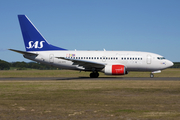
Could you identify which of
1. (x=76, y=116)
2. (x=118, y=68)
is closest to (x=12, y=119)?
(x=76, y=116)

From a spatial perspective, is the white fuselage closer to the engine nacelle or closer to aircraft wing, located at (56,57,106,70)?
aircraft wing, located at (56,57,106,70)

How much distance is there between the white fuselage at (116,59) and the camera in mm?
33844

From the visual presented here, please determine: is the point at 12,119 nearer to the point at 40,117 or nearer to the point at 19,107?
the point at 40,117

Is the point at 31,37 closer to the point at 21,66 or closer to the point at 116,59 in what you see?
the point at 116,59

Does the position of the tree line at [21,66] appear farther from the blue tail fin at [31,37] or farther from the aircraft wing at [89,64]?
the aircraft wing at [89,64]

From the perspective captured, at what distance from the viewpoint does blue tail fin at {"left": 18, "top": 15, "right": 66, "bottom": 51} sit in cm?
3584

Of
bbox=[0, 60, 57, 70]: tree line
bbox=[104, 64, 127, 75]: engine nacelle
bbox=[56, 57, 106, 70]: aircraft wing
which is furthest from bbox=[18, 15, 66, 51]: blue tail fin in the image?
bbox=[0, 60, 57, 70]: tree line

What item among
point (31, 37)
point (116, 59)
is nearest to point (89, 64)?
point (116, 59)

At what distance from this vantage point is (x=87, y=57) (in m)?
35.0

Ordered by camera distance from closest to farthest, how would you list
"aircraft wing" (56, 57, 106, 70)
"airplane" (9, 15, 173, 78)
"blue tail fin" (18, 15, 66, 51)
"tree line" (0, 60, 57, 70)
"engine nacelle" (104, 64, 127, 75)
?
"engine nacelle" (104, 64, 127, 75) < "aircraft wing" (56, 57, 106, 70) < "airplane" (9, 15, 173, 78) < "blue tail fin" (18, 15, 66, 51) < "tree line" (0, 60, 57, 70)

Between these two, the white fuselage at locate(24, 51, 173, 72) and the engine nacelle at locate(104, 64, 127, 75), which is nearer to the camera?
the engine nacelle at locate(104, 64, 127, 75)

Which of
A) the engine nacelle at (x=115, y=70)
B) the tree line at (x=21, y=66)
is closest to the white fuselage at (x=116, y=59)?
the engine nacelle at (x=115, y=70)

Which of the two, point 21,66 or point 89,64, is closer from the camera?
point 89,64

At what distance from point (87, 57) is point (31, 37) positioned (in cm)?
913
